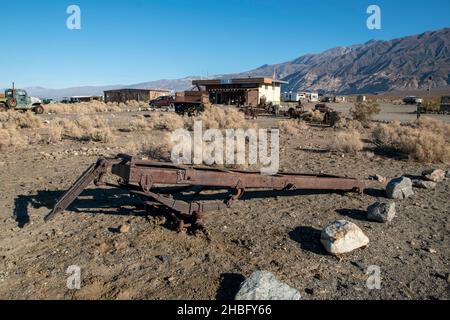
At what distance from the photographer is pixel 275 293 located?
3184mm

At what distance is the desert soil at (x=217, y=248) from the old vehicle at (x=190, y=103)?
1832 cm

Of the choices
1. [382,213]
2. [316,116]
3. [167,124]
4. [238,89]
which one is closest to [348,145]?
[382,213]

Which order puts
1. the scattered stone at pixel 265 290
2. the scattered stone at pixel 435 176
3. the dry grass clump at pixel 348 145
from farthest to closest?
1. the dry grass clump at pixel 348 145
2. the scattered stone at pixel 435 176
3. the scattered stone at pixel 265 290

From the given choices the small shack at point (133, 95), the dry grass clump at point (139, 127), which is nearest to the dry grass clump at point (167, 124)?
the dry grass clump at point (139, 127)

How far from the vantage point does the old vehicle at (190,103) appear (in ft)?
80.5

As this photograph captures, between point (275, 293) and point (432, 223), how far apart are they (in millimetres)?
2908

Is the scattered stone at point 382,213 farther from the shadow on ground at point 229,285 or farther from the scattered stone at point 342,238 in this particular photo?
the shadow on ground at point 229,285

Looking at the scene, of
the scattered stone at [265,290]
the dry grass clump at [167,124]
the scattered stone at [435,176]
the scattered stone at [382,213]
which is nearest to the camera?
the scattered stone at [265,290]

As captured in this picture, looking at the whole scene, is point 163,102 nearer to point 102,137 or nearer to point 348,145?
point 102,137

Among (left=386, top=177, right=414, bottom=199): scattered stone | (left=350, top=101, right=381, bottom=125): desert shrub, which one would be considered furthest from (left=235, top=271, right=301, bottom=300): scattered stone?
(left=350, top=101, right=381, bottom=125): desert shrub

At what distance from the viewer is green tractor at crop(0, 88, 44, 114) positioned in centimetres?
2960

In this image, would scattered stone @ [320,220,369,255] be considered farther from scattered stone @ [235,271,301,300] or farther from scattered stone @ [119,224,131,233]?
scattered stone @ [119,224,131,233]

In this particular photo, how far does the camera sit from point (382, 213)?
16.1 ft

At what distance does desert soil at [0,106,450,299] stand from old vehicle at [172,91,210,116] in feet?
60.1
